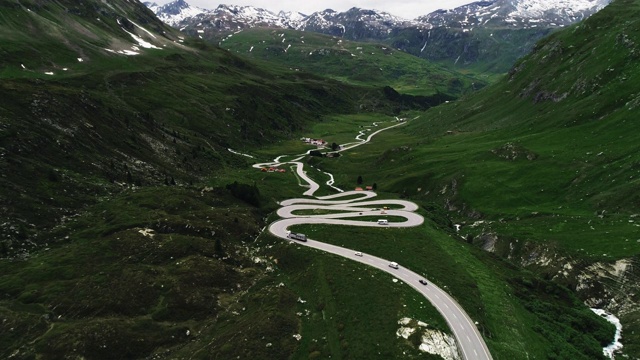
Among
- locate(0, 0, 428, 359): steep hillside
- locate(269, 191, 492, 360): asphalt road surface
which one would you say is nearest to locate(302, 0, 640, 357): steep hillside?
locate(269, 191, 492, 360): asphalt road surface

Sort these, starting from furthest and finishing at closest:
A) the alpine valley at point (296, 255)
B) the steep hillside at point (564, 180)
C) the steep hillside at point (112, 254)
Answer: the steep hillside at point (564, 180) → the alpine valley at point (296, 255) → the steep hillside at point (112, 254)

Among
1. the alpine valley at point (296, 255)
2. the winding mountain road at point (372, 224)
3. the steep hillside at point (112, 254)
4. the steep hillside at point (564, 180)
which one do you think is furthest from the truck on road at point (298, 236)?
the steep hillside at point (564, 180)

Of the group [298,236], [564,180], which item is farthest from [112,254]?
[564,180]

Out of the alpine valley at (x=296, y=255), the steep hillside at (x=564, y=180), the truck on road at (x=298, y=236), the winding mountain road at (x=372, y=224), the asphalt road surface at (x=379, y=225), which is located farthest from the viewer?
the truck on road at (x=298, y=236)

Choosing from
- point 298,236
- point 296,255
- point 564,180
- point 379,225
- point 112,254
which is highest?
point 564,180

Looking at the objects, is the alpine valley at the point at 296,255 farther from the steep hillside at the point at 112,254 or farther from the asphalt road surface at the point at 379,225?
the asphalt road surface at the point at 379,225

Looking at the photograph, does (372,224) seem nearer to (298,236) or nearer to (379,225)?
(379,225)

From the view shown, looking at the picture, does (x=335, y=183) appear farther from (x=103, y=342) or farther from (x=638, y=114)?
(x=103, y=342)

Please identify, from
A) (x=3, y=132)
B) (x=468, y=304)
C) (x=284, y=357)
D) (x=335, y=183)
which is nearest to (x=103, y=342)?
(x=284, y=357)
